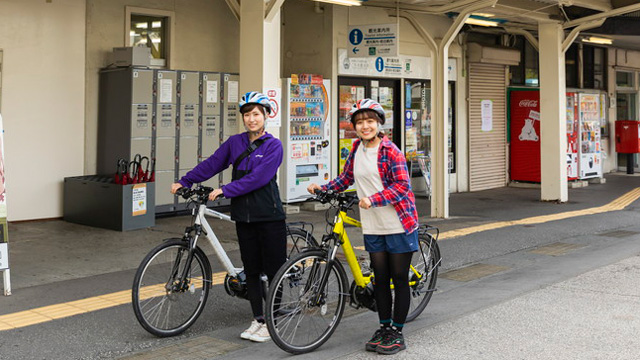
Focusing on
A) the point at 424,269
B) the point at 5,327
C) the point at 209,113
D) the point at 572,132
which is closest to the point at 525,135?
the point at 572,132

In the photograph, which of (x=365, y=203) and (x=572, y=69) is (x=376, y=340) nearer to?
(x=365, y=203)

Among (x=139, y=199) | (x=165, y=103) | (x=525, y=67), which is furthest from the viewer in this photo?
(x=525, y=67)

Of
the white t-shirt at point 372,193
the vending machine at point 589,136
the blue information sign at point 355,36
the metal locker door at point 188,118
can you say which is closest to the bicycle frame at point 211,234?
the white t-shirt at point 372,193

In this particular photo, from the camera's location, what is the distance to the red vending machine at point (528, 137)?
1762cm

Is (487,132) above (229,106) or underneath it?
underneath

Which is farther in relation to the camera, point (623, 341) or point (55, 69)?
point (55, 69)

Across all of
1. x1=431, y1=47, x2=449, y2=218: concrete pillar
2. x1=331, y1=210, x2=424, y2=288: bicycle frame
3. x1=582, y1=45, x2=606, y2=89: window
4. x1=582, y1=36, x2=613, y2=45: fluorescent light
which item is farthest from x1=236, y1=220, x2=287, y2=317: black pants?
x1=582, y1=45, x2=606, y2=89: window

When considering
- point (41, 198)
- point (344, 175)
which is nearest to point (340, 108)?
point (41, 198)

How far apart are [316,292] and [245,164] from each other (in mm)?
1094

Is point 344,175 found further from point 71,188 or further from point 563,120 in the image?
point 563,120

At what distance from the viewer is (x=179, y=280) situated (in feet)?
18.1

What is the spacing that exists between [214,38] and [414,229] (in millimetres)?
8528

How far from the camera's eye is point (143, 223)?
10500 millimetres

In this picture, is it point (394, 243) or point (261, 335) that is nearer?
point (394, 243)
